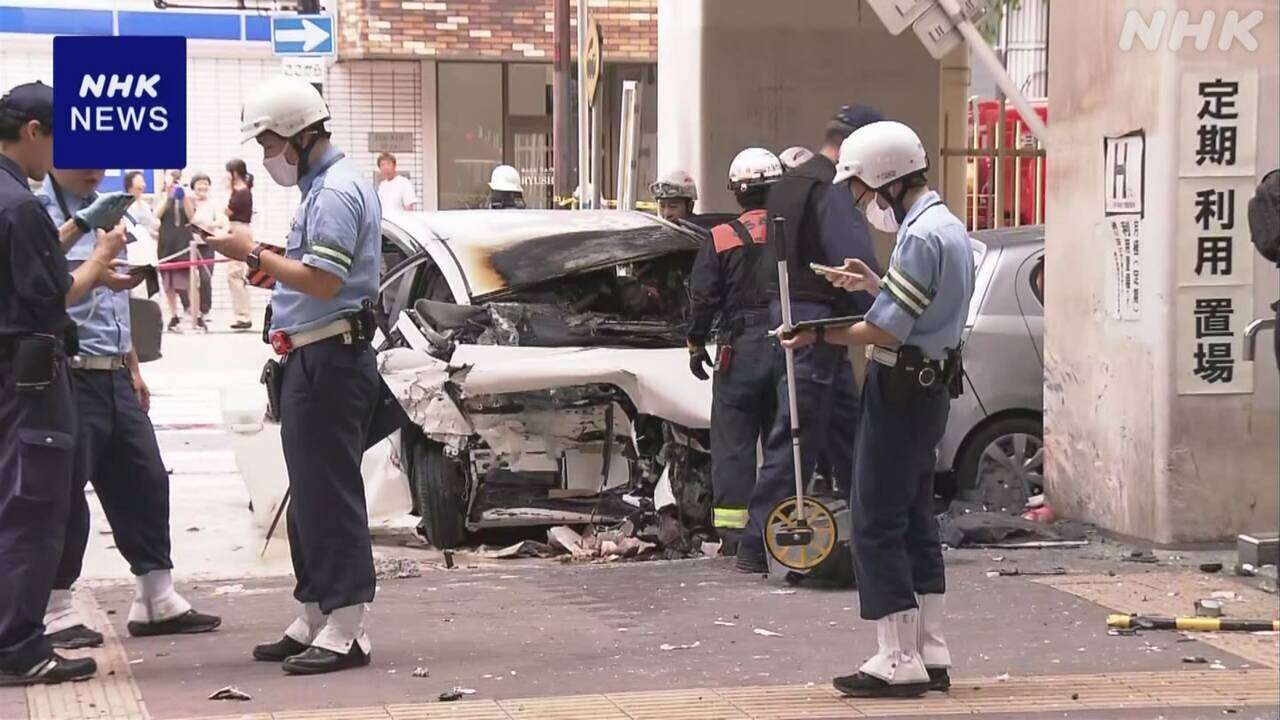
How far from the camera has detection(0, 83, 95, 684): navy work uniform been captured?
242 inches

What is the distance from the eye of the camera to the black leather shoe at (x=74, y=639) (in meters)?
6.88

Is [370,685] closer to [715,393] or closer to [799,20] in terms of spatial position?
[715,393]

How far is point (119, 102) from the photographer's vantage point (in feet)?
21.6

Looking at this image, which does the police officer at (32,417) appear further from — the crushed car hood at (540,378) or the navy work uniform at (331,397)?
the crushed car hood at (540,378)

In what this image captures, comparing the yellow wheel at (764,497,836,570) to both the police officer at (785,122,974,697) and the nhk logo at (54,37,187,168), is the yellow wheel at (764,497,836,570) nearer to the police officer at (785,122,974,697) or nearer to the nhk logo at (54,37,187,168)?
the police officer at (785,122,974,697)

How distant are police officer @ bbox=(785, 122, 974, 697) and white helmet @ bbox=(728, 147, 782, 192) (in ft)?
8.70

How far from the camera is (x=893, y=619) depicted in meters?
6.09

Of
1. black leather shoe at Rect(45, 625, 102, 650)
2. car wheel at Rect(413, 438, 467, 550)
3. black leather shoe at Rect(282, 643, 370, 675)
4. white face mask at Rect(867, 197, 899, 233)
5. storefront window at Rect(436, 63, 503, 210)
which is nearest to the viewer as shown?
white face mask at Rect(867, 197, 899, 233)

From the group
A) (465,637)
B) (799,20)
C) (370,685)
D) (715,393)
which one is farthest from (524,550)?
(799,20)

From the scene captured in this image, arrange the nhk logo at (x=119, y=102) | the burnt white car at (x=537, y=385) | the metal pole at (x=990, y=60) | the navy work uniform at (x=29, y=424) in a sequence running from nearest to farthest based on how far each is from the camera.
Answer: the navy work uniform at (x=29, y=424)
the nhk logo at (x=119, y=102)
the burnt white car at (x=537, y=385)
the metal pole at (x=990, y=60)

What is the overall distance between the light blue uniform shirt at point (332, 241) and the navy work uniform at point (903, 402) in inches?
66.7

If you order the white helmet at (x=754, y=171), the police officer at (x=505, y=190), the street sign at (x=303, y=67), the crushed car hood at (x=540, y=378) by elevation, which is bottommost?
the crushed car hood at (x=540, y=378)

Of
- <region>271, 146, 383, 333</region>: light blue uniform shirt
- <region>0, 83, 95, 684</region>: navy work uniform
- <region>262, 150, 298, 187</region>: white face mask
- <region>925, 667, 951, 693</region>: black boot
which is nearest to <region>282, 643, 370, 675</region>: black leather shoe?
<region>0, 83, 95, 684</region>: navy work uniform

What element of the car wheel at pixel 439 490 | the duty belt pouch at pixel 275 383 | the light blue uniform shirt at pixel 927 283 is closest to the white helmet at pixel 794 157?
the car wheel at pixel 439 490
